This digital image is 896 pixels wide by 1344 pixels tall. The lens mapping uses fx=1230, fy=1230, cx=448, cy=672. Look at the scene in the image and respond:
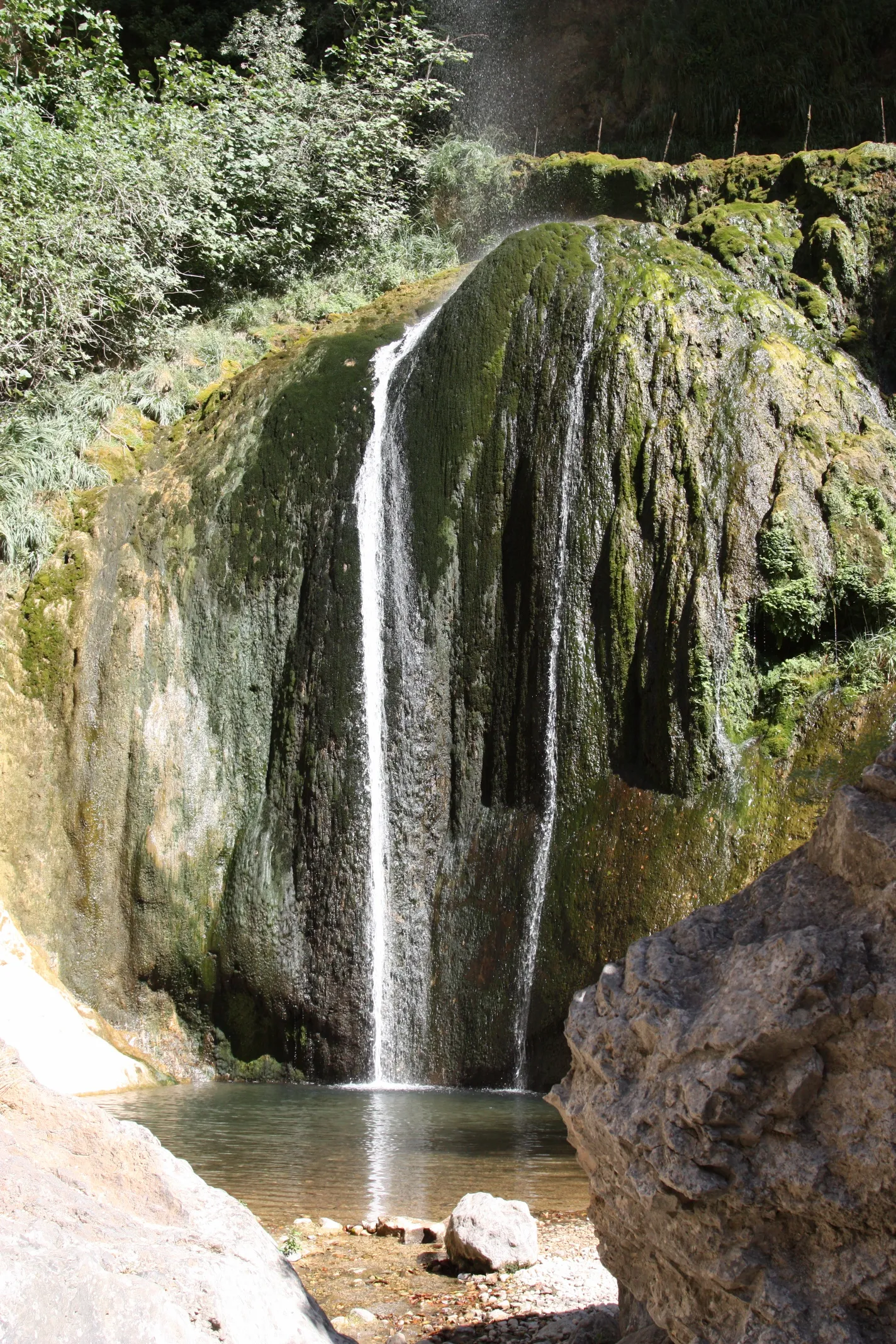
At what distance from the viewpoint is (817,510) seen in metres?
9.83

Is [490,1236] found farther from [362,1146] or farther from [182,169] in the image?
[182,169]

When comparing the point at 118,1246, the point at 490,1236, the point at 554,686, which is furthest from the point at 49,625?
the point at 118,1246

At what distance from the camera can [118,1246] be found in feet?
8.10

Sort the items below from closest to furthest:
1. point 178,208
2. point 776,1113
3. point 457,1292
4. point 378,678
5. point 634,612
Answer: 1. point 776,1113
2. point 457,1292
3. point 634,612
4. point 378,678
5. point 178,208

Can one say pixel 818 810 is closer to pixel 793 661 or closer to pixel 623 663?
pixel 793 661

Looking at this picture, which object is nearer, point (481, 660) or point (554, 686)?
point (554, 686)

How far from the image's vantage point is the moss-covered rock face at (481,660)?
31.1 ft

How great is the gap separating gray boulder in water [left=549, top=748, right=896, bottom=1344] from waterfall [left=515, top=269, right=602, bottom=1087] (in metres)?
6.79

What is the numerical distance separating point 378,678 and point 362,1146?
4682 millimetres

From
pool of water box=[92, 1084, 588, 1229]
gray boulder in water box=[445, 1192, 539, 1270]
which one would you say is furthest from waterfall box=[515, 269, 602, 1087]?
gray boulder in water box=[445, 1192, 539, 1270]

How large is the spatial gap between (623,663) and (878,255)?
5.89 m

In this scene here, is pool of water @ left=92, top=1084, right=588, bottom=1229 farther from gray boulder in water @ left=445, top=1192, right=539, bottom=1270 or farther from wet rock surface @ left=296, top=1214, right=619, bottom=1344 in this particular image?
gray boulder in water @ left=445, top=1192, right=539, bottom=1270

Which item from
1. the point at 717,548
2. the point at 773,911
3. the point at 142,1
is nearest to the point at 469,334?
the point at 717,548

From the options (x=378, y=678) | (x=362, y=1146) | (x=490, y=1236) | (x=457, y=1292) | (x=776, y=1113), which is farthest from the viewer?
(x=378, y=678)
